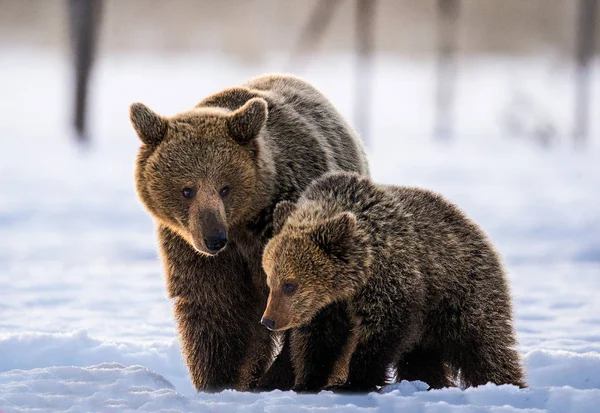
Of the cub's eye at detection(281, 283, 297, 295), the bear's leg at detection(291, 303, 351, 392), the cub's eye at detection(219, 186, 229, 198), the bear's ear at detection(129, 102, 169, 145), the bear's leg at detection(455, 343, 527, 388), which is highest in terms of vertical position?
the bear's ear at detection(129, 102, 169, 145)

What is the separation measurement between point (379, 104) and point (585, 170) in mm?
14631

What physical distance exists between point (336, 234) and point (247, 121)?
775mm

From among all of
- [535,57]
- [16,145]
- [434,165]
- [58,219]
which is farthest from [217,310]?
[535,57]

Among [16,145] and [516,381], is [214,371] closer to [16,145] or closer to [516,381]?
[516,381]

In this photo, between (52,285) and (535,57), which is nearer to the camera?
(52,285)

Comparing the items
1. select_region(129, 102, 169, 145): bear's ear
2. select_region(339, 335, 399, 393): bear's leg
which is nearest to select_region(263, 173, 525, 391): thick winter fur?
select_region(339, 335, 399, 393): bear's leg

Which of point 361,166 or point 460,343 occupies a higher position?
point 361,166

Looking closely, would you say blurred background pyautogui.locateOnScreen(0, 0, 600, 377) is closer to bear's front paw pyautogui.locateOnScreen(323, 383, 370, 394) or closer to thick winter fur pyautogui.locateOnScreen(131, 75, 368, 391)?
thick winter fur pyautogui.locateOnScreen(131, 75, 368, 391)

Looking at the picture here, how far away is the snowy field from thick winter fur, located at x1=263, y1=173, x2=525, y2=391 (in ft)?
0.95

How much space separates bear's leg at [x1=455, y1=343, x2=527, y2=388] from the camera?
5.70 metres

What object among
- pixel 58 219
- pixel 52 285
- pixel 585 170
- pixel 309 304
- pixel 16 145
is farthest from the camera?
pixel 16 145

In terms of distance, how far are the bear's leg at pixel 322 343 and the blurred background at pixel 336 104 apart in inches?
74.6

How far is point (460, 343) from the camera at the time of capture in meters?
5.68

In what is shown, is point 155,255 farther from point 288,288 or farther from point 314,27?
point 314,27
